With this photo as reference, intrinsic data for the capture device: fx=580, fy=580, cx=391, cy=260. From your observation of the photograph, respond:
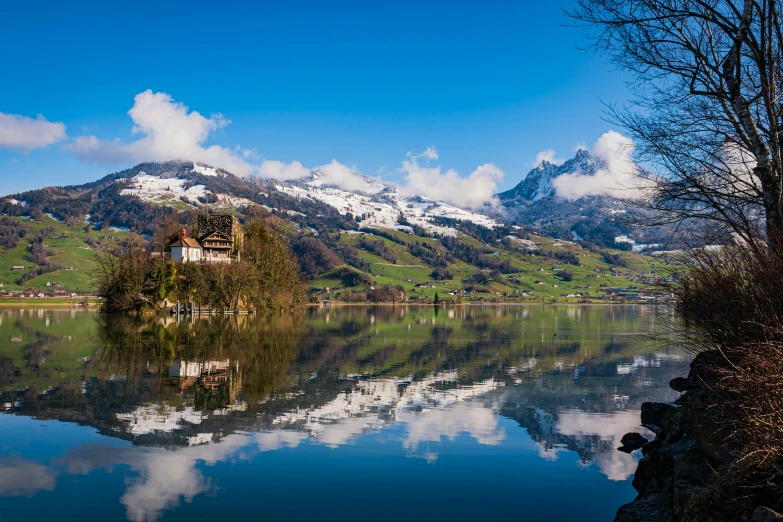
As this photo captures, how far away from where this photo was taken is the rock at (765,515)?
23.4 ft

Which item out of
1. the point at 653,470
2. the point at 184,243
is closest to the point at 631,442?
the point at 653,470

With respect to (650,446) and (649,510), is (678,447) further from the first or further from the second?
(649,510)

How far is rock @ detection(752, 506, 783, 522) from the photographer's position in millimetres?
7144

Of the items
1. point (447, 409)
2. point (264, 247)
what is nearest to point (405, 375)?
point (447, 409)

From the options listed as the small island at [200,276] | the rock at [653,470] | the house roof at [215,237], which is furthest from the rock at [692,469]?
the house roof at [215,237]

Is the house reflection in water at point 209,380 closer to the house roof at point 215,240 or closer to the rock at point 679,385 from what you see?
the rock at point 679,385

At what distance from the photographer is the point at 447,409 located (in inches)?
825

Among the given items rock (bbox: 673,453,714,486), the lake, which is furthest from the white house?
rock (bbox: 673,453,714,486)

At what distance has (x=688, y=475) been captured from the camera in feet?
33.8

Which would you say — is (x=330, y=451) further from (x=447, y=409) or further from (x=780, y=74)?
(x=780, y=74)

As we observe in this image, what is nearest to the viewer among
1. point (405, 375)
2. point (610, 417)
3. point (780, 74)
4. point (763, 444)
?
point (763, 444)

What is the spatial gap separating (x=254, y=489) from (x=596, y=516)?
6900 millimetres

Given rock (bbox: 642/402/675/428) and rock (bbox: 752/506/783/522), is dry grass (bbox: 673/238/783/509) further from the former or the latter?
rock (bbox: 642/402/675/428)

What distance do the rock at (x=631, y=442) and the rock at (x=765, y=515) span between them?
922 centimetres
